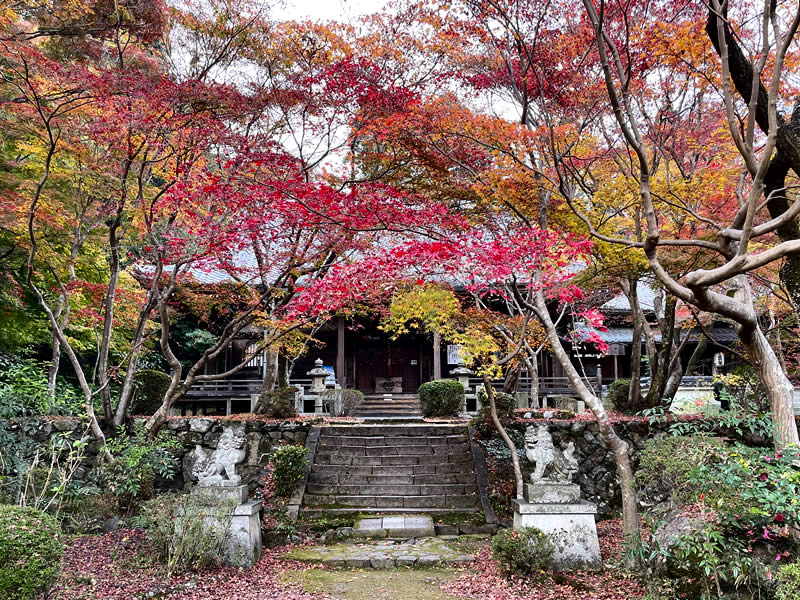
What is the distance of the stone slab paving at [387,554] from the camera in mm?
7312

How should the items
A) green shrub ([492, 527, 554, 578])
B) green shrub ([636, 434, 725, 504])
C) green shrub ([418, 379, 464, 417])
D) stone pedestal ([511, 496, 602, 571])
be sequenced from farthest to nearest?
green shrub ([418, 379, 464, 417]), stone pedestal ([511, 496, 602, 571]), green shrub ([492, 527, 554, 578]), green shrub ([636, 434, 725, 504])

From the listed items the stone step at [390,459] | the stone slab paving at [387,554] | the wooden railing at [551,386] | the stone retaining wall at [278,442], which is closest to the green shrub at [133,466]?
the stone retaining wall at [278,442]

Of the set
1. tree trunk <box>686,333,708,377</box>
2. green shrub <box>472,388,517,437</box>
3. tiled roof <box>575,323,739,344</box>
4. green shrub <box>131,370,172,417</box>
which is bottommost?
green shrub <box>472,388,517,437</box>

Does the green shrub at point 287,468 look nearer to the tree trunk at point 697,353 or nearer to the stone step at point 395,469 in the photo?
the stone step at point 395,469

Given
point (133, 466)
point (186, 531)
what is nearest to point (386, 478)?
point (133, 466)

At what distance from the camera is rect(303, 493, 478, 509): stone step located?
9.59 meters

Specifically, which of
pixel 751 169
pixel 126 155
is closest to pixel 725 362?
pixel 751 169

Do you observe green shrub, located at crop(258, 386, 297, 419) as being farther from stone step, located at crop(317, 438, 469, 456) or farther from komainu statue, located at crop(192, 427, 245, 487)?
komainu statue, located at crop(192, 427, 245, 487)

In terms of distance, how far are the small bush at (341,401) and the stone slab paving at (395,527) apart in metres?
7.90

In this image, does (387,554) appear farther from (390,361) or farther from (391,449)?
(390,361)

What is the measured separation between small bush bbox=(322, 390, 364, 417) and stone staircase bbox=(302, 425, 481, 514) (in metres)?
5.12

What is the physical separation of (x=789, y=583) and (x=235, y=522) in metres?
5.85

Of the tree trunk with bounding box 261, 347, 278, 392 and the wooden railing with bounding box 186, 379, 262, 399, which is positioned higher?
the tree trunk with bounding box 261, 347, 278, 392

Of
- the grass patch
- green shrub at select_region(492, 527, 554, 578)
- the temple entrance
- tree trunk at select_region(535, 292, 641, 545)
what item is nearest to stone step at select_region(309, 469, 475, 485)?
the grass patch
